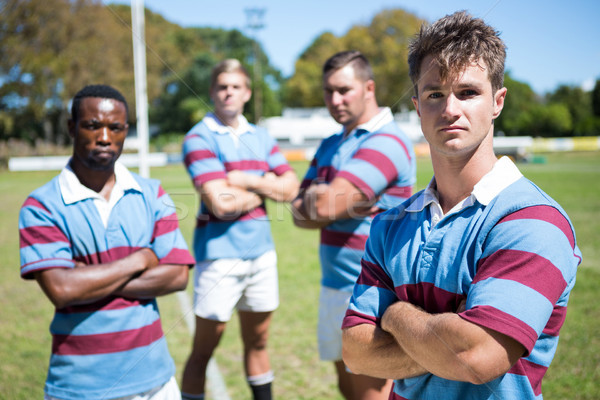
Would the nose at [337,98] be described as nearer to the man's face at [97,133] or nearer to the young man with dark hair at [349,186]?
the young man with dark hair at [349,186]

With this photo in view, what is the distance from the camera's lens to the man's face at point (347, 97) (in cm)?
327

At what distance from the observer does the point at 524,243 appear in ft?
4.29

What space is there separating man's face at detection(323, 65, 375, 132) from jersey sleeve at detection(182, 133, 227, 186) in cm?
102

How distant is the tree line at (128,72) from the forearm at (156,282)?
20.7 m

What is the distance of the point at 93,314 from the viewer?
7.48 feet

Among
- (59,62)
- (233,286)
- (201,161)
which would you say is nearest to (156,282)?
(233,286)

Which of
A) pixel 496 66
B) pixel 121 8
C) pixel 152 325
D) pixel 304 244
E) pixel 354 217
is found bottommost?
pixel 304 244

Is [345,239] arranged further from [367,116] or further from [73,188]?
[73,188]

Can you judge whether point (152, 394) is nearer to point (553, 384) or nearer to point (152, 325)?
point (152, 325)

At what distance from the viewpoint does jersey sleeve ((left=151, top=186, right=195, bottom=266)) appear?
2539 millimetres

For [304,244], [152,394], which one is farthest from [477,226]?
[304,244]

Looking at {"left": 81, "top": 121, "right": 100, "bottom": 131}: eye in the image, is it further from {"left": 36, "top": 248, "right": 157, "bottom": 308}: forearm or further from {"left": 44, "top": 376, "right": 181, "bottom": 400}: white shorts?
{"left": 44, "top": 376, "right": 181, "bottom": 400}: white shorts

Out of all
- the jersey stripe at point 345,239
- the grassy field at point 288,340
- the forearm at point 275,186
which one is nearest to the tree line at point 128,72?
the grassy field at point 288,340

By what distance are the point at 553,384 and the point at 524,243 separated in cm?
333
